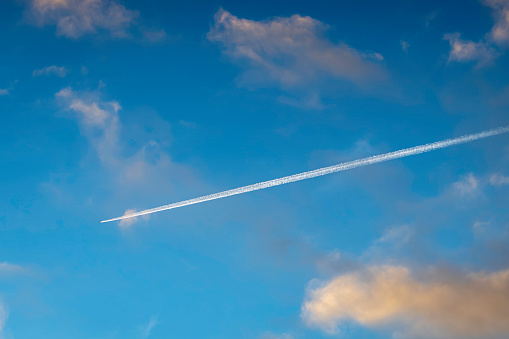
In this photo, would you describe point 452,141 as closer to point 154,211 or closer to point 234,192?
point 234,192

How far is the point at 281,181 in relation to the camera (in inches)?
3971

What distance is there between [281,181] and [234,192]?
12564mm

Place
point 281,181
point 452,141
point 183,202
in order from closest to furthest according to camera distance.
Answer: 1. point 452,141
2. point 281,181
3. point 183,202

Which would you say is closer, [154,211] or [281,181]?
[281,181]

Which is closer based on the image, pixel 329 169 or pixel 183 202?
pixel 329 169

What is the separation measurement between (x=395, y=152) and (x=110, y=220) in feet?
207

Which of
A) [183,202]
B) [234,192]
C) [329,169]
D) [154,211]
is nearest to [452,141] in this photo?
[329,169]

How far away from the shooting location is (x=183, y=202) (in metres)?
110

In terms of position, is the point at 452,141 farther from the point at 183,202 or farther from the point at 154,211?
the point at 154,211

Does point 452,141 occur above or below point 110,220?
above

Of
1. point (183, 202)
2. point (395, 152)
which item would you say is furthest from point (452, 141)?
point (183, 202)

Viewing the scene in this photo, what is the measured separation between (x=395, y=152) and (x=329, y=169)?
1412 cm

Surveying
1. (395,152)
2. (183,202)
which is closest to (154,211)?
(183,202)

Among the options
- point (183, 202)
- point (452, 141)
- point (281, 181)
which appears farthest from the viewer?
point (183, 202)
